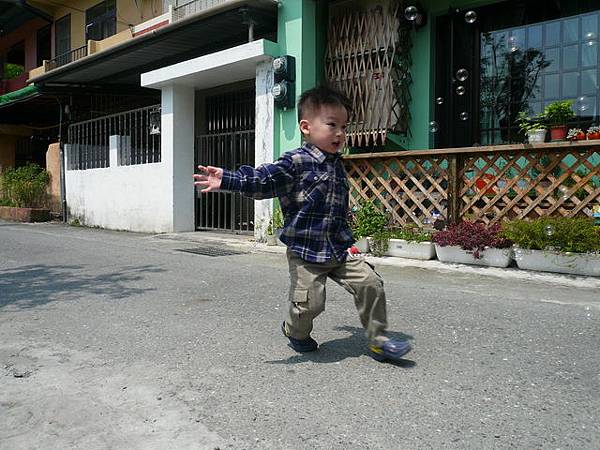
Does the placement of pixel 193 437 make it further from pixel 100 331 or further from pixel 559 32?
pixel 559 32

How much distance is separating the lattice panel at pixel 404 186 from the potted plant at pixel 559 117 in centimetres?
152

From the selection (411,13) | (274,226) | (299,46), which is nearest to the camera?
(411,13)

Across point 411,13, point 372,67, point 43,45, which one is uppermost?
point 43,45

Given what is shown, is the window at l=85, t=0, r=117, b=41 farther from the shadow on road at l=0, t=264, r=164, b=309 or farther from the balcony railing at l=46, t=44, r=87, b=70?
the shadow on road at l=0, t=264, r=164, b=309

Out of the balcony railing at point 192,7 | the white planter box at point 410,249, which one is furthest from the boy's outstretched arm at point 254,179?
the balcony railing at point 192,7

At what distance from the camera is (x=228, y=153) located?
10898 millimetres

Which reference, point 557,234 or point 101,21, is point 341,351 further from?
point 101,21

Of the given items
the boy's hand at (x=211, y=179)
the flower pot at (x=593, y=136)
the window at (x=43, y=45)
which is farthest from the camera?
the window at (x=43, y=45)

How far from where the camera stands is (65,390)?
2.69 meters

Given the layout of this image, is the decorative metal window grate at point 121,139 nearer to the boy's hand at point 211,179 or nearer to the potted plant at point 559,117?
the potted plant at point 559,117

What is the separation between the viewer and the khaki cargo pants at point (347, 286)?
2980 mm

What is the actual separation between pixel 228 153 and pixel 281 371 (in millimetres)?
8416

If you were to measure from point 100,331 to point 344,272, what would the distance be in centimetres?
190

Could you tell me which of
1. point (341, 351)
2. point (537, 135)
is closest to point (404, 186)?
point (537, 135)
